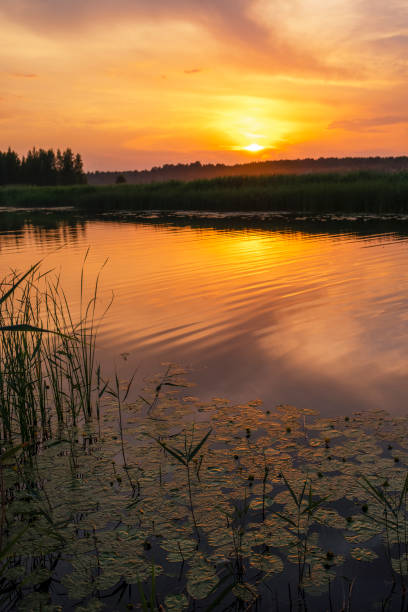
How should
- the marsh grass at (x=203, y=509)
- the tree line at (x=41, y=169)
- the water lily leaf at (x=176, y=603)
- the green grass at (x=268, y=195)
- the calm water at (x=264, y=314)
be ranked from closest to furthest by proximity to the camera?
the water lily leaf at (x=176, y=603) < the marsh grass at (x=203, y=509) < the calm water at (x=264, y=314) < the green grass at (x=268, y=195) < the tree line at (x=41, y=169)

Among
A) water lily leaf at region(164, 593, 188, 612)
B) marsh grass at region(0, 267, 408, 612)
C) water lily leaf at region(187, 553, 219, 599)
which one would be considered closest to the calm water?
marsh grass at region(0, 267, 408, 612)

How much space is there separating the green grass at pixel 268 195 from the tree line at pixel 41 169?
56785 millimetres

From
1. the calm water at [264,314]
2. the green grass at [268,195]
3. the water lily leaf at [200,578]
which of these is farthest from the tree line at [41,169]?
the water lily leaf at [200,578]

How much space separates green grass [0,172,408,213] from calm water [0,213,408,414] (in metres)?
12.7

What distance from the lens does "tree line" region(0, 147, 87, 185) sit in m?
107

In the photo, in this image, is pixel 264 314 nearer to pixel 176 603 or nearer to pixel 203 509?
pixel 203 509

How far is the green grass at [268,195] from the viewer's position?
3253 cm

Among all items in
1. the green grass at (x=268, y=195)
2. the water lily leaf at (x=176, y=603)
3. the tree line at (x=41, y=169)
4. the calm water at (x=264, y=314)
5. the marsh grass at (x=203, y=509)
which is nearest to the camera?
the water lily leaf at (x=176, y=603)

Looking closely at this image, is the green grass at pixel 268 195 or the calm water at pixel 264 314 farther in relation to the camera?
the green grass at pixel 268 195

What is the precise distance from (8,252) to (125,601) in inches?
725

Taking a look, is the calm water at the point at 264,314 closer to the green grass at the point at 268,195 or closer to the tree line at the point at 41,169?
the green grass at the point at 268,195

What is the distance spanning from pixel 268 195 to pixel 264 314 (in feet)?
96.3

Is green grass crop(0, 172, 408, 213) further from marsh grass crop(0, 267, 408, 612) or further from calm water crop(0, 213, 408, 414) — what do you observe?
marsh grass crop(0, 267, 408, 612)

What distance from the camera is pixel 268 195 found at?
3809 centimetres
